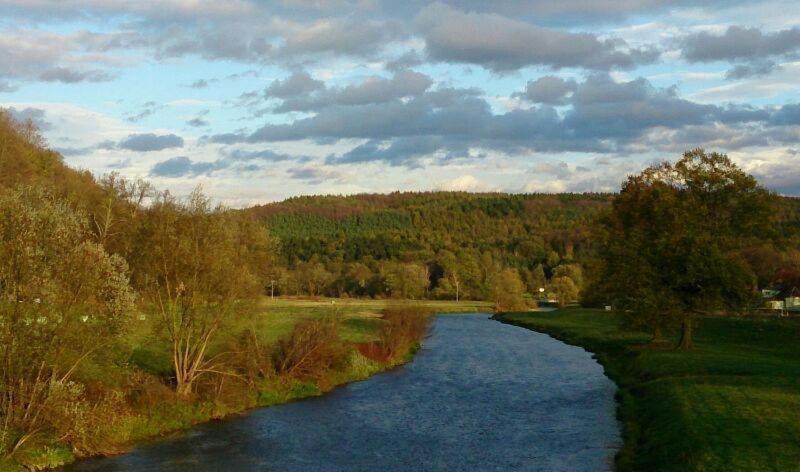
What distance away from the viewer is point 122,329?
27.7 metres

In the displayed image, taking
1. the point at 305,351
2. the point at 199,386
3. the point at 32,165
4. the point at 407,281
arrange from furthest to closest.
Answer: the point at 407,281 < the point at 32,165 < the point at 305,351 < the point at 199,386

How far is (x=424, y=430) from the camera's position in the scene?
111 ft

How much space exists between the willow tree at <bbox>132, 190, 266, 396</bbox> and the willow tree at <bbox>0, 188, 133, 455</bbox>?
8519mm

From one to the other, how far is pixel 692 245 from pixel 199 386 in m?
33.0

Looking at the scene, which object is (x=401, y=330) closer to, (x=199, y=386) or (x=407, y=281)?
(x=199, y=386)

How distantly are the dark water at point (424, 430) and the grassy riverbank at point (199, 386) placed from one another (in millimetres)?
1077

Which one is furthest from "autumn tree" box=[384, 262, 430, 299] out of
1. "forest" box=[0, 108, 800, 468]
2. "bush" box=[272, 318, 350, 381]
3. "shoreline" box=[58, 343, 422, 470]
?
A: "bush" box=[272, 318, 350, 381]

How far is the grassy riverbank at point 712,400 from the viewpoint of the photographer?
23844 mm

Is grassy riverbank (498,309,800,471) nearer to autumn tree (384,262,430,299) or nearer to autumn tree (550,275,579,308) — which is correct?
autumn tree (550,275,579,308)

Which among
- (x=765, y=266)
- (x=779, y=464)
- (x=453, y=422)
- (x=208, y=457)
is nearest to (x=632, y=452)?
(x=779, y=464)

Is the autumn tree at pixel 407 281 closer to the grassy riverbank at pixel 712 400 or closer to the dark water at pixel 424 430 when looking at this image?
the grassy riverbank at pixel 712 400

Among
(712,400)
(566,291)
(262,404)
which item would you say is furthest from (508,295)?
(712,400)

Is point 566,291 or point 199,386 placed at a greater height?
point 199,386

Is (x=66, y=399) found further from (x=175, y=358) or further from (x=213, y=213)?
(x=213, y=213)
